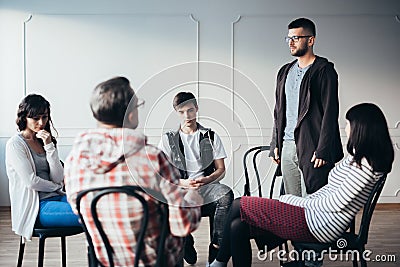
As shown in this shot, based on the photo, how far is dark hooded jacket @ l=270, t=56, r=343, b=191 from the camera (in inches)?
125

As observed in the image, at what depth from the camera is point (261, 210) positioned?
2.73 metres

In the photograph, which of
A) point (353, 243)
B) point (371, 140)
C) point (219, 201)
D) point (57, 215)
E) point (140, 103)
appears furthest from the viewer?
point (219, 201)

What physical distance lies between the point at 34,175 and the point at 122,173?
116cm

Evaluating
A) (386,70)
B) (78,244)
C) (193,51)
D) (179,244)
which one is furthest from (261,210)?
(386,70)

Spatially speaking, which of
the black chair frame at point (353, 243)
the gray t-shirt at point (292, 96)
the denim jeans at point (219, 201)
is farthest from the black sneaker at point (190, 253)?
the black chair frame at point (353, 243)

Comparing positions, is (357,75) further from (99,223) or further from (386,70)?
(99,223)

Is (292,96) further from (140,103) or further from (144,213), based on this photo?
(144,213)

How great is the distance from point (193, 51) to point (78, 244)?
225 centimetres

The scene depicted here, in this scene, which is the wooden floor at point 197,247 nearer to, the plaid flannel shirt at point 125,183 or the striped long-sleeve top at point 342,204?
the striped long-sleeve top at point 342,204

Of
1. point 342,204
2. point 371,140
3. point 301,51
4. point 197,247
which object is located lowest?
point 197,247

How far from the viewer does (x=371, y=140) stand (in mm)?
2592

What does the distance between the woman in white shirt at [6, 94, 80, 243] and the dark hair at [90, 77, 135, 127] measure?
1.04 metres

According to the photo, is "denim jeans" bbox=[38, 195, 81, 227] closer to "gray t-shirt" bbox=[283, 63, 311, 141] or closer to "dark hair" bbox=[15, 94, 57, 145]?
"dark hair" bbox=[15, 94, 57, 145]

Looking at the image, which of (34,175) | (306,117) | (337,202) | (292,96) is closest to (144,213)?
(337,202)
